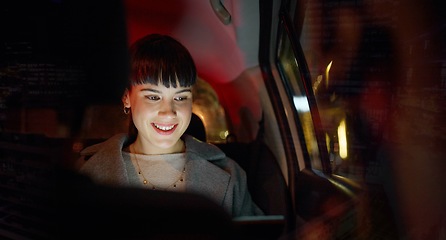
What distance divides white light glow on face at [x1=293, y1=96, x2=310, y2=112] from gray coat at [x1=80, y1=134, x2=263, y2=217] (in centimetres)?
25

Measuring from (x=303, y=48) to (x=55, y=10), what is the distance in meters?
0.72

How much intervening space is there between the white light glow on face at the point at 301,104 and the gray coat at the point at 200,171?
0.83 feet

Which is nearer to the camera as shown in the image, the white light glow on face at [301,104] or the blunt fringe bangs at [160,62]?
the blunt fringe bangs at [160,62]

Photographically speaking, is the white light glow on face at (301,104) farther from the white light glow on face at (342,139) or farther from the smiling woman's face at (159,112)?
the smiling woman's face at (159,112)

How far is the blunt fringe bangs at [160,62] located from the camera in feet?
3.57

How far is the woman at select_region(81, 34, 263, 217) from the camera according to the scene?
1097 millimetres

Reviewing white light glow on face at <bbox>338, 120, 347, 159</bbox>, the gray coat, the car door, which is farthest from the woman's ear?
white light glow on face at <bbox>338, 120, 347, 159</bbox>

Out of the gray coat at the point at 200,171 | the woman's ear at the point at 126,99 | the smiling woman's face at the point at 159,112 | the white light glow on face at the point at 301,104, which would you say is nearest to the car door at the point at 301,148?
the white light glow on face at the point at 301,104

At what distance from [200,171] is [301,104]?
1.19 ft

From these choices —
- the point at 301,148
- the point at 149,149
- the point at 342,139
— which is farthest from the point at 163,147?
the point at 342,139

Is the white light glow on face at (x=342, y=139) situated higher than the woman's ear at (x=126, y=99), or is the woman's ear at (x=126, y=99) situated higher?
the woman's ear at (x=126, y=99)

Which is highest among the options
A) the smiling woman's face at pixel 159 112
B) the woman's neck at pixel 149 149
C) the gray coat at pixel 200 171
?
the smiling woman's face at pixel 159 112

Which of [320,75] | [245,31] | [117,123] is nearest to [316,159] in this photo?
[320,75]

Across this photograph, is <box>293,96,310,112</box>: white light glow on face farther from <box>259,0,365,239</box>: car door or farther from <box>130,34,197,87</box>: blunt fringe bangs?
<box>130,34,197,87</box>: blunt fringe bangs
